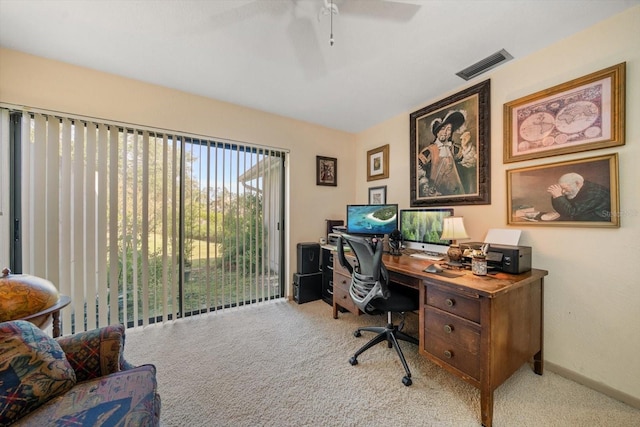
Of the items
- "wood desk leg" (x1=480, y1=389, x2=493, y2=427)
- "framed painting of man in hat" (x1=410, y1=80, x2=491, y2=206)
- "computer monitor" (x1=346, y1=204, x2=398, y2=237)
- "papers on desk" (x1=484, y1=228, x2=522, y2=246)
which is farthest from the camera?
"computer monitor" (x1=346, y1=204, x2=398, y2=237)

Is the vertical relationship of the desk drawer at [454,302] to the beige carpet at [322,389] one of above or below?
above

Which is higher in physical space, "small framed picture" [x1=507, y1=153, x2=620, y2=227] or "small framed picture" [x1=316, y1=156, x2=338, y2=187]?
"small framed picture" [x1=316, y1=156, x2=338, y2=187]

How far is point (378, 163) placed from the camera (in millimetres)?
3311

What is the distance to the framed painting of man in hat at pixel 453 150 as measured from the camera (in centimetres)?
213

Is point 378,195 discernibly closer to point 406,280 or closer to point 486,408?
point 406,280

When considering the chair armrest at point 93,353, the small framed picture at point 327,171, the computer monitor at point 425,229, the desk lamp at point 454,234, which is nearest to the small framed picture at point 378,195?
the small framed picture at point 327,171

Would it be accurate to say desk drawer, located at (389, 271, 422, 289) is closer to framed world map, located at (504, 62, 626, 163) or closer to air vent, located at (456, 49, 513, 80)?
framed world map, located at (504, 62, 626, 163)

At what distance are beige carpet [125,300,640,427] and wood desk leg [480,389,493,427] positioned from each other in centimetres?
6

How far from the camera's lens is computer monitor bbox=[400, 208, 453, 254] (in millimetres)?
2135

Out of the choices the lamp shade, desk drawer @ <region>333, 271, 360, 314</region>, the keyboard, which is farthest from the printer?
desk drawer @ <region>333, 271, 360, 314</region>

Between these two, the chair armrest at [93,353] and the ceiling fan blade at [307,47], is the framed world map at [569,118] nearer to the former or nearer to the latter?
the ceiling fan blade at [307,47]

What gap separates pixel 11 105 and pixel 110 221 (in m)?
1.14

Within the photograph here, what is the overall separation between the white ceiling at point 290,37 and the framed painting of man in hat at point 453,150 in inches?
8.1

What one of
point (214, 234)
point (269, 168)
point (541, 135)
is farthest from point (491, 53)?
point (214, 234)
